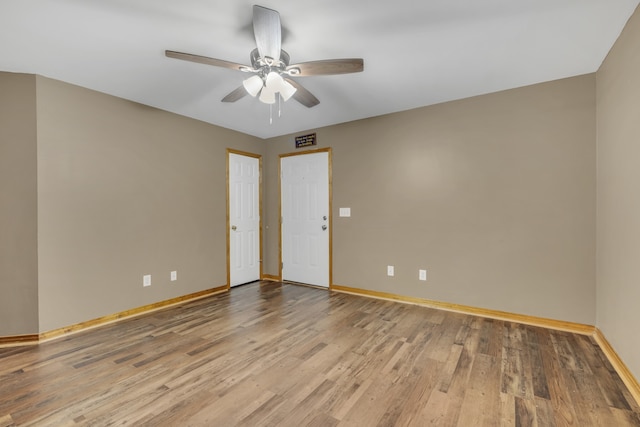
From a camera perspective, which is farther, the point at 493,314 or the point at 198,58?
the point at 493,314

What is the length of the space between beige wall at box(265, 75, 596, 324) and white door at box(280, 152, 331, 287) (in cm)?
22

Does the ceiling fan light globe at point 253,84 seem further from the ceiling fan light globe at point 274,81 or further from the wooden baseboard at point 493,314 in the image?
the wooden baseboard at point 493,314

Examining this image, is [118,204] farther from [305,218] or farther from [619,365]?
[619,365]

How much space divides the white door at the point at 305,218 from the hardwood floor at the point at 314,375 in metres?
1.38

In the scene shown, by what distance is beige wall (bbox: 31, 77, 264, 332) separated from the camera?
2.71m

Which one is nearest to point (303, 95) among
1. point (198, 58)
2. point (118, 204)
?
point (198, 58)

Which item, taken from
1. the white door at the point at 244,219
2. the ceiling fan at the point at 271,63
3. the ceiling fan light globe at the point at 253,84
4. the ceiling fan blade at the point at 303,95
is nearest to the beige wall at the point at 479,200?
the white door at the point at 244,219

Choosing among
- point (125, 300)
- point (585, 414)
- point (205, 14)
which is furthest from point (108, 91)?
point (585, 414)

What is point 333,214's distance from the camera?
424 cm

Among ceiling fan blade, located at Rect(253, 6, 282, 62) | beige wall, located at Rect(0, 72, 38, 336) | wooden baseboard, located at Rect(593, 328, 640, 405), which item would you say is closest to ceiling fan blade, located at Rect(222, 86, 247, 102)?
ceiling fan blade, located at Rect(253, 6, 282, 62)

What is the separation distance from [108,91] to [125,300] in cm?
220

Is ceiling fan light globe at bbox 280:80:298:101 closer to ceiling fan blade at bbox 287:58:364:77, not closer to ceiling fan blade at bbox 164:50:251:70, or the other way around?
ceiling fan blade at bbox 287:58:364:77

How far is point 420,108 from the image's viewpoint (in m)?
3.52

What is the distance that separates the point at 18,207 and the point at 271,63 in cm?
257
